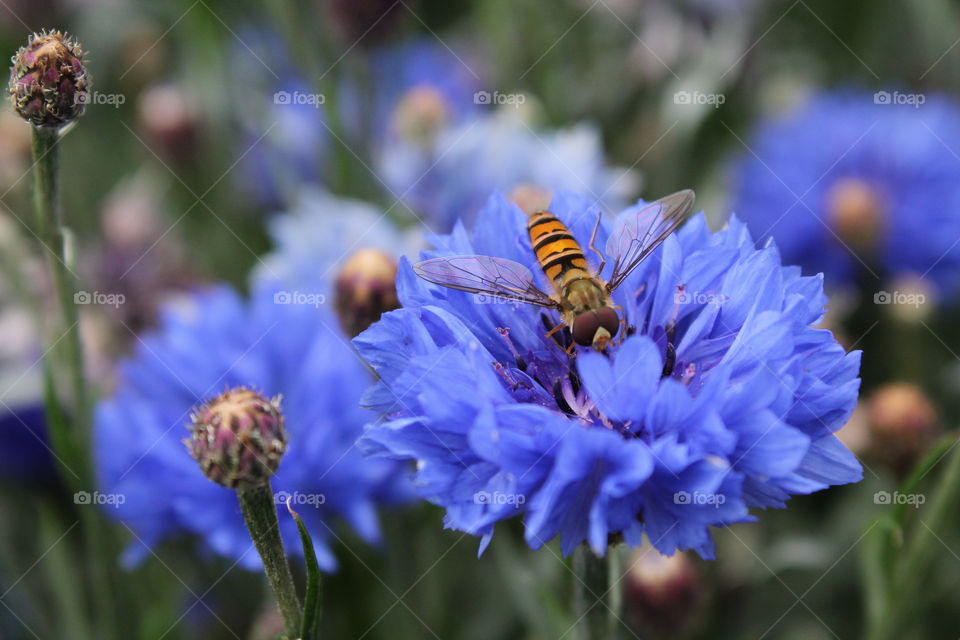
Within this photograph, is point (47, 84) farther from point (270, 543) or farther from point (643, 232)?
point (643, 232)

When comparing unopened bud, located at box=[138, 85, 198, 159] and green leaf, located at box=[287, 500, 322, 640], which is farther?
unopened bud, located at box=[138, 85, 198, 159]

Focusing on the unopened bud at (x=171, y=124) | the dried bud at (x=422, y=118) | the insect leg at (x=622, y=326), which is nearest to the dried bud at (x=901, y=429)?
the insect leg at (x=622, y=326)

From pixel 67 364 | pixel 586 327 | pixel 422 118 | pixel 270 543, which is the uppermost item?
pixel 422 118

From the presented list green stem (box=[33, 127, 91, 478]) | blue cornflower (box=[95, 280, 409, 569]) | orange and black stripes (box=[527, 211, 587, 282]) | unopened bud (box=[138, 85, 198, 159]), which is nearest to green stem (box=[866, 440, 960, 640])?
orange and black stripes (box=[527, 211, 587, 282])

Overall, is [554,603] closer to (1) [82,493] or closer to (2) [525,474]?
(2) [525,474]

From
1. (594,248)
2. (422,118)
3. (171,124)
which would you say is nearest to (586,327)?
(594,248)

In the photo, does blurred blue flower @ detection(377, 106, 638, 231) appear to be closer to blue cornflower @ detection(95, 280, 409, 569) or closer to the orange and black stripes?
blue cornflower @ detection(95, 280, 409, 569)

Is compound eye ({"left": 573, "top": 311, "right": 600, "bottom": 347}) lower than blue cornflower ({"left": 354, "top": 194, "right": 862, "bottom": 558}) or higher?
higher
